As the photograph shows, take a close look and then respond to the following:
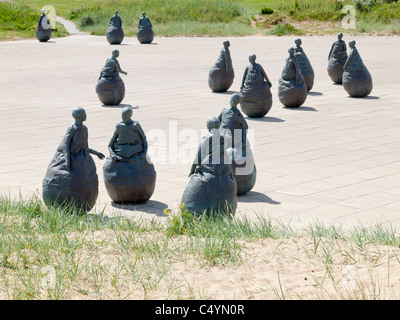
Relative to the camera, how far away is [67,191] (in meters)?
9.27

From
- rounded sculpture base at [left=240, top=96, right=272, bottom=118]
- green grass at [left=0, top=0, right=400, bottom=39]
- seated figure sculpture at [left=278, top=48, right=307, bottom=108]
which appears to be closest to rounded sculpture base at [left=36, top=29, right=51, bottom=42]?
green grass at [left=0, top=0, right=400, bottom=39]

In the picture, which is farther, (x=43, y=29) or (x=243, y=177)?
(x=43, y=29)

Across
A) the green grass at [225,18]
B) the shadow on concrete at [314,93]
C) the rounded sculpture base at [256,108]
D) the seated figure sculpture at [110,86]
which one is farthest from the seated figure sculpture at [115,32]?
the rounded sculpture base at [256,108]

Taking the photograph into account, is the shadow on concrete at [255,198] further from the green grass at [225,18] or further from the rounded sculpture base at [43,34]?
the green grass at [225,18]

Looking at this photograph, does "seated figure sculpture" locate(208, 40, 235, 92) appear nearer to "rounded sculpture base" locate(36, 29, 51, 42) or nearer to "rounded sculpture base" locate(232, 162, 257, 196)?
"rounded sculpture base" locate(232, 162, 257, 196)

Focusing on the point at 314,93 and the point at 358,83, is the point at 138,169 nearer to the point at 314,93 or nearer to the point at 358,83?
the point at 358,83

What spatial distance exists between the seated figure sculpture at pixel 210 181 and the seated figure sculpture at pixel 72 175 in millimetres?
1423

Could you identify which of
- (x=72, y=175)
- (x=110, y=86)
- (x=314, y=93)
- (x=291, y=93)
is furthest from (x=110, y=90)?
(x=72, y=175)

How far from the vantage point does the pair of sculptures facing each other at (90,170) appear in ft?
30.4

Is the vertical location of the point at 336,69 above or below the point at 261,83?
below

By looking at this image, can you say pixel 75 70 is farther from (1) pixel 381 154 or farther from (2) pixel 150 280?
(2) pixel 150 280

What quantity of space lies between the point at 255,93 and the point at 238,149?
20.8ft

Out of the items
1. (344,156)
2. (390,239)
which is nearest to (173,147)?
(344,156)
